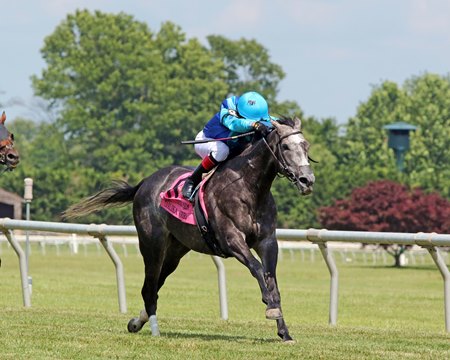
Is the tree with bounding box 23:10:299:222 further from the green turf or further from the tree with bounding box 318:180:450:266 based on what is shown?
the green turf

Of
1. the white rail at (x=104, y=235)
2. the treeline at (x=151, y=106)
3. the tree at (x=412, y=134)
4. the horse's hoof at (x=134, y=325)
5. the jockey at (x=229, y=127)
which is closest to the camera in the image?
the jockey at (x=229, y=127)

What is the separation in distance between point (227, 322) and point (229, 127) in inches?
99.9

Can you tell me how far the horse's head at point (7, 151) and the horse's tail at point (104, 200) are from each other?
1533 millimetres

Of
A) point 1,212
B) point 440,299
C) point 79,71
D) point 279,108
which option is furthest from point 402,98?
point 440,299

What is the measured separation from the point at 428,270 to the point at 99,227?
31.0m

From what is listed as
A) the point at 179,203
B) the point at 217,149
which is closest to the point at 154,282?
the point at 179,203

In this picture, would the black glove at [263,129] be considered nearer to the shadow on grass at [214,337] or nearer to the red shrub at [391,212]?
the shadow on grass at [214,337]

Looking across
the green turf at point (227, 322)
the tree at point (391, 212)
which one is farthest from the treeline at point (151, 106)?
the green turf at point (227, 322)

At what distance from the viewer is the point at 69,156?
86625 millimetres

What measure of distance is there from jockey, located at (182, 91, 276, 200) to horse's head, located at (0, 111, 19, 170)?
1.35 m

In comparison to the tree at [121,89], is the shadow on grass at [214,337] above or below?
below

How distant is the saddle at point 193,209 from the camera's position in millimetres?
10578

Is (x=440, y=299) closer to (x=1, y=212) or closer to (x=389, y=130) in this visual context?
(x=1, y=212)

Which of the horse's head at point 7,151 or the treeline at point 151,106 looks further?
the treeline at point 151,106
